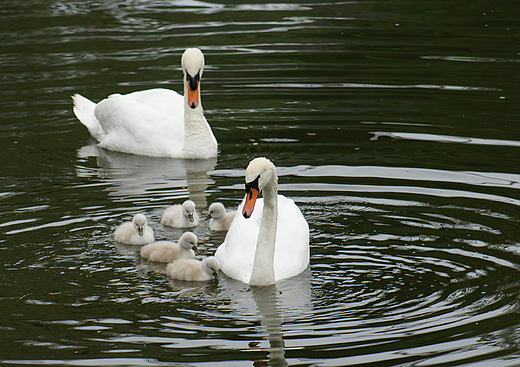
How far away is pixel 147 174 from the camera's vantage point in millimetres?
13031

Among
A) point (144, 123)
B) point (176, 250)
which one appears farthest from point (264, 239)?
point (144, 123)

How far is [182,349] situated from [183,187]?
5038mm

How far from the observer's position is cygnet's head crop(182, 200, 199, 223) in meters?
10.5

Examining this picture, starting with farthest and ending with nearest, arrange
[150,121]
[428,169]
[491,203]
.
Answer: [150,121], [428,169], [491,203]

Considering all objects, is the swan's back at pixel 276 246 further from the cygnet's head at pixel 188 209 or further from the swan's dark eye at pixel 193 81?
the swan's dark eye at pixel 193 81

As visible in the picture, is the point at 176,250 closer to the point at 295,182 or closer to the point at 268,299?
the point at 268,299

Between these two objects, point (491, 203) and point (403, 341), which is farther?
point (491, 203)

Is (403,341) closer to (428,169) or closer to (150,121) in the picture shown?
(428,169)

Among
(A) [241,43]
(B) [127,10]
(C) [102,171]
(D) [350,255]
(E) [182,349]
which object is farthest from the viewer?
(B) [127,10]

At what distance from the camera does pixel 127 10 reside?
23.8m

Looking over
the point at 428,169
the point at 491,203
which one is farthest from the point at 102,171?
the point at 491,203

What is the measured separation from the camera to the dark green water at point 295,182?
7.77 m

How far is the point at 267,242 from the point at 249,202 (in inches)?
24.9

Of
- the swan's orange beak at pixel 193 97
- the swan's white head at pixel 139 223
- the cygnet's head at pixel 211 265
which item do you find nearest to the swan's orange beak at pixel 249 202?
the cygnet's head at pixel 211 265
